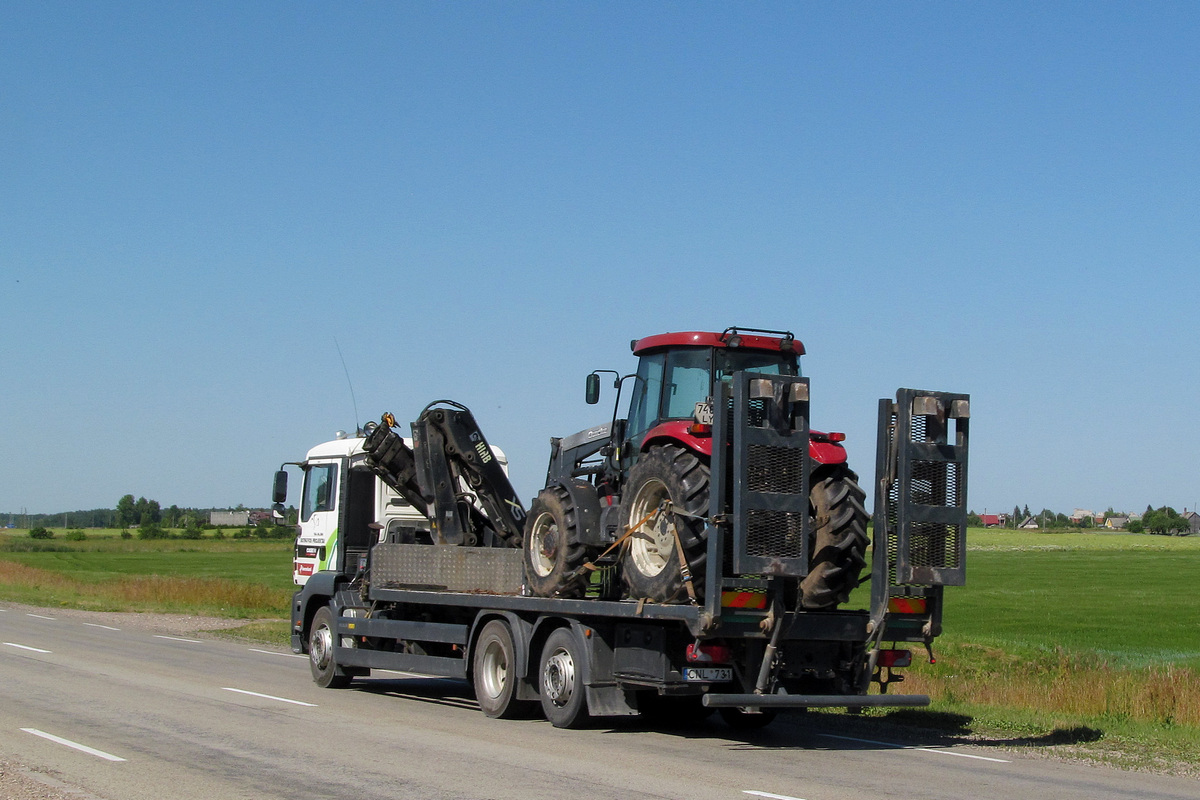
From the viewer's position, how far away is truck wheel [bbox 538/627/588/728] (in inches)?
480

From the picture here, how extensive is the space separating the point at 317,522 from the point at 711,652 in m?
8.65

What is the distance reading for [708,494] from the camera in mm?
10953

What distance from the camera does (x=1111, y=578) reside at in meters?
72.4

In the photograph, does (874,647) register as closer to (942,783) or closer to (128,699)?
(942,783)

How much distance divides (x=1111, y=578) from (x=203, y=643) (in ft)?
198

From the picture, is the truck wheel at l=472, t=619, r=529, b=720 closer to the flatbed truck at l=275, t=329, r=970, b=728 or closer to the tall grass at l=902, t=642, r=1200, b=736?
the flatbed truck at l=275, t=329, r=970, b=728

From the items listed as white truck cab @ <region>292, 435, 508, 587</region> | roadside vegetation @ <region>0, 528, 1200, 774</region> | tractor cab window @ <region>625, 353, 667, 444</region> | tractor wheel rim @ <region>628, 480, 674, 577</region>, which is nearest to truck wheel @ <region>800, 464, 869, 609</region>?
tractor wheel rim @ <region>628, 480, 674, 577</region>

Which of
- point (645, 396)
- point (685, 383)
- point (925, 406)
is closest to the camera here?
point (925, 406)

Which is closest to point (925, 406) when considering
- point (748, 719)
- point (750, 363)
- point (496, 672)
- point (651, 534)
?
point (750, 363)

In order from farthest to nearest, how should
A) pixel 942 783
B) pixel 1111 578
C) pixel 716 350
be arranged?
pixel 1111 578 < pixel 716 350 < pixel 942 783

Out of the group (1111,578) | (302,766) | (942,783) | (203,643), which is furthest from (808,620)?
(1111,578)

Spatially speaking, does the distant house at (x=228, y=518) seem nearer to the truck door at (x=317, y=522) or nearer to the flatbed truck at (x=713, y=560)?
the truck door at (x=317, y=522)

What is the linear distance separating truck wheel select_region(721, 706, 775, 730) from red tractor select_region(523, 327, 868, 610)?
200 centimetres

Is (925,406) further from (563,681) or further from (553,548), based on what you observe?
(563,681)
